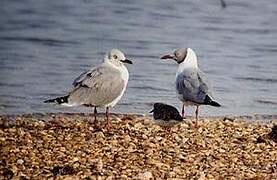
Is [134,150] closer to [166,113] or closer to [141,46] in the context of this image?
[166,113]

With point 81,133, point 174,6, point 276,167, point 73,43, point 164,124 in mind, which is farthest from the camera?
point 174,6

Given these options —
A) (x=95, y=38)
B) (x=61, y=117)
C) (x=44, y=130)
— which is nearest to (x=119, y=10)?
(x=95, y=38)

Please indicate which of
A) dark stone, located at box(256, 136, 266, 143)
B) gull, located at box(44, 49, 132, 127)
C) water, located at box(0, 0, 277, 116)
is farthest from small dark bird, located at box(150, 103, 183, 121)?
dark stone, located at box(256, 136, 266, 143)

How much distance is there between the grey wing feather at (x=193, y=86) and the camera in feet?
24.9

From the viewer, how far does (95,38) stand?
13.0 metres

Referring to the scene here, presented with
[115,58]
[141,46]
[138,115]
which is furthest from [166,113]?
[141,46]

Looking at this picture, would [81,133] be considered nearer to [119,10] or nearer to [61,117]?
[61,117]

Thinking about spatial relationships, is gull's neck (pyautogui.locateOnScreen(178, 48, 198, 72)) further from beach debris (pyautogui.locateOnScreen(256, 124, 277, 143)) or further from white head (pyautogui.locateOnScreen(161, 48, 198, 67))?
beach debris (pyautogui.locateOnScreen(256, 124, 277, 143))

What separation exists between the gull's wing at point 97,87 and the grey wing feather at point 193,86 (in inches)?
23.0

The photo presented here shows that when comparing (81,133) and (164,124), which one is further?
(164,124)

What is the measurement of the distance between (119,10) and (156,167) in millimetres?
10434

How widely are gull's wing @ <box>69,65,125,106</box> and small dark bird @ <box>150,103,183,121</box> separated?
0.42 metres

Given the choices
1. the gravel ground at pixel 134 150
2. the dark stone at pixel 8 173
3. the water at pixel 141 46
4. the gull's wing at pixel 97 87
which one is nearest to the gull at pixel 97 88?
the gull's wing at pixel 97 87

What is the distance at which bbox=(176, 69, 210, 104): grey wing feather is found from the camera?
299 inches
